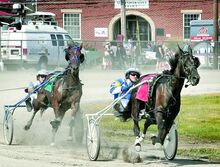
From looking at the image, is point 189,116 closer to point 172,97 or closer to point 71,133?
point 71,133

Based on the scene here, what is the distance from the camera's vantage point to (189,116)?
2284cm

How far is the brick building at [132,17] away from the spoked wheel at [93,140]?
46251 mm

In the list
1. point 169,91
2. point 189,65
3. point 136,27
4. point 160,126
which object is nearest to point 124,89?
point 169,91

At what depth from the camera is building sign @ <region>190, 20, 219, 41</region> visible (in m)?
55.3

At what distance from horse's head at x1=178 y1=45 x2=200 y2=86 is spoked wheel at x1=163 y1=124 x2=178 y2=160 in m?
1.14

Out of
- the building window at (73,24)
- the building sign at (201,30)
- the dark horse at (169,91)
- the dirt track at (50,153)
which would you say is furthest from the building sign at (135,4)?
the dark horse at (169,91)

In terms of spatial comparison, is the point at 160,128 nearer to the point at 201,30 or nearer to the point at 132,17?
the point at 201,30

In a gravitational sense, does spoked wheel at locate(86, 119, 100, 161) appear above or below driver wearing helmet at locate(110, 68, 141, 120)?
below

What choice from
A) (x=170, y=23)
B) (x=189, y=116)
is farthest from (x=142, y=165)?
(x=170, y=23)

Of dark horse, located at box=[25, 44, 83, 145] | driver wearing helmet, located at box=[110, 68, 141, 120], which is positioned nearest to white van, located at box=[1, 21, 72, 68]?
dark horse, located at box=[25, 44, 83, 145]

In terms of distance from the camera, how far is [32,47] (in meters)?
44.5

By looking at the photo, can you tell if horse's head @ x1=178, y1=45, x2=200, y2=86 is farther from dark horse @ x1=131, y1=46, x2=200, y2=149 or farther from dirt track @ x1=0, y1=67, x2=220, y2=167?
dirt track @ x1=0, y1=67, x2=220, y2=167

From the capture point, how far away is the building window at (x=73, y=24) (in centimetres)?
6369

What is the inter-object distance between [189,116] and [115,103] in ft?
26.1
